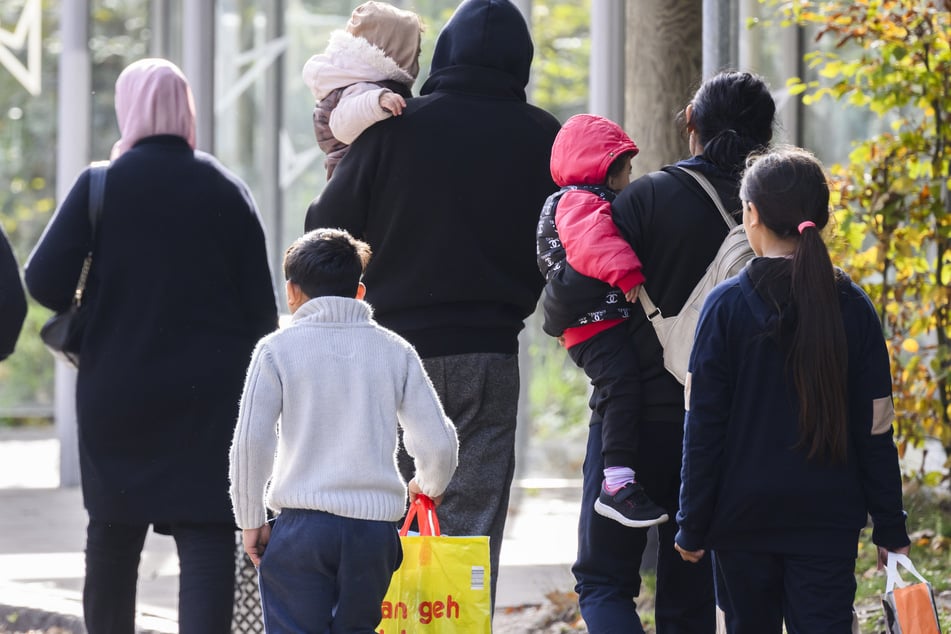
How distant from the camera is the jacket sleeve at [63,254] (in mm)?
4242

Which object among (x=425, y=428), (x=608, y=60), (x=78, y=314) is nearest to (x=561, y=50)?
(x=608, y=60)

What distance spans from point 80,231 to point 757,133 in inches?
73.6

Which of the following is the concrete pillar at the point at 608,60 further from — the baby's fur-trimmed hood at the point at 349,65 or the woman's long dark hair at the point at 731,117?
the woman's long dark hair at the point at 731,117

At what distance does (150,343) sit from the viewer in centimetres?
429

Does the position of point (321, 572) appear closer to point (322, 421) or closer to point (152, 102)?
point (322, 421)

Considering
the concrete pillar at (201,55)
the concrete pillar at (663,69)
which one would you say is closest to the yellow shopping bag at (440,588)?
the concrete pillar at (663,69)

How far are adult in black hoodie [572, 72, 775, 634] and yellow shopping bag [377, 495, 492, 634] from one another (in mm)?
350

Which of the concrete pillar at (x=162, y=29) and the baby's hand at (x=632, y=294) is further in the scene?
the concrete pillar at (x=162, y=29)

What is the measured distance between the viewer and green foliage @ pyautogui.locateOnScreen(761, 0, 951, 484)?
6.16m

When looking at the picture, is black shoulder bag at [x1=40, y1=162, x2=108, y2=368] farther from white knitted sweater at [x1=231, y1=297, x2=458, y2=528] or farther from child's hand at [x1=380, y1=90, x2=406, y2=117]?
white knitted sweater at [x1=231, y1=297, x2=458, y2=528]

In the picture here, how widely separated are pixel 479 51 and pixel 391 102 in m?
0.34

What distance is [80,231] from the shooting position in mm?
4281

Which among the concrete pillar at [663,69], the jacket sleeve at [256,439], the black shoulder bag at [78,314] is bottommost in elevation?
the jacket sleeve at [256,439]

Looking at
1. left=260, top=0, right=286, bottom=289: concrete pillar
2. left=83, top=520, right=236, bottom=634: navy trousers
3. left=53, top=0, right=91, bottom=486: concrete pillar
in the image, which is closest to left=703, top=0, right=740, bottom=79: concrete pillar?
left=83, top=520, right=236, bottom=634: navy trousers
